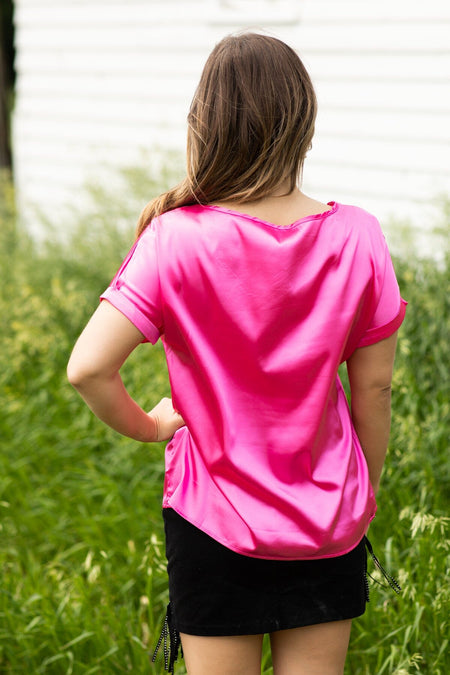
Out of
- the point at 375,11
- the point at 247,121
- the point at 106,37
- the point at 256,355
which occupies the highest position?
the point at 375,11

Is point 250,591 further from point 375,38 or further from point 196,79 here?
point 196,79

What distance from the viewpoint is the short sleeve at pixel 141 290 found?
1439 millimetres

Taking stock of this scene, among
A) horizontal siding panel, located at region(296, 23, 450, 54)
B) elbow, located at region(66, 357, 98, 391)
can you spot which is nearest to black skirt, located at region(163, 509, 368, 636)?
elbow, located at region(66, 357, 98, 391)

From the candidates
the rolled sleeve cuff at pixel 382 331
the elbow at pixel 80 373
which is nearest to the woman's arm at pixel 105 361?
the elbow at pixel 80 373

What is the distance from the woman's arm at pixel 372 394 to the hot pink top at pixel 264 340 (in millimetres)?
45

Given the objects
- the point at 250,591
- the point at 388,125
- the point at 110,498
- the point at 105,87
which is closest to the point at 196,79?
the point at 105,87

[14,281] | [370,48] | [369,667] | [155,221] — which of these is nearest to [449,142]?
[370,48]

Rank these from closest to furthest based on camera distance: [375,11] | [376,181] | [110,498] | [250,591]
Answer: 1. [250,591]
2. [110,498]
3. [375,11]
4. [376,181]

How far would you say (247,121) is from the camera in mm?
1450

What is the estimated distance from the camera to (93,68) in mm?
6895

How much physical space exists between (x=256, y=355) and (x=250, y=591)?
19.0 inches

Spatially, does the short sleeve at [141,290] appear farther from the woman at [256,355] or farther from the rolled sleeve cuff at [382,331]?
the rolled sleeve cuff at [382,331]

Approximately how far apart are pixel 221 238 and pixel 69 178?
6174 mm

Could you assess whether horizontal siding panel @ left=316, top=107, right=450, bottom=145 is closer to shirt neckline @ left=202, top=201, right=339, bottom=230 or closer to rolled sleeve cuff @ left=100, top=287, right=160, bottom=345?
shirt neckline @ left=202, top=201, right=339, bottom=230
